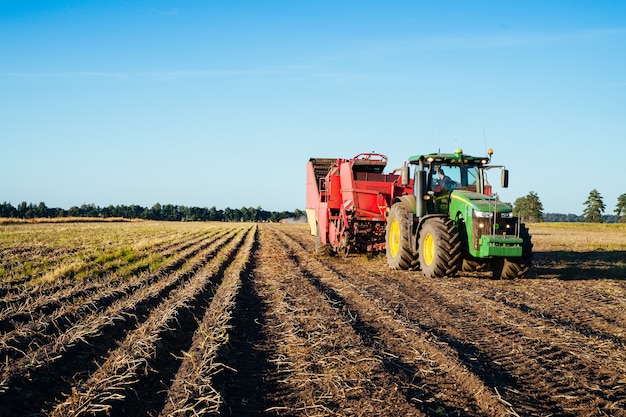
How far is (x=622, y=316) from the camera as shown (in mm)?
7109

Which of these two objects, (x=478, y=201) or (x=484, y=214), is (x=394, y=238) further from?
(x=484, y=214)

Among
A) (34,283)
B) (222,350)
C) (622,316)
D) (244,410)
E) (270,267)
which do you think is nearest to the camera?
(244,410)

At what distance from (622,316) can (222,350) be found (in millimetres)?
5350

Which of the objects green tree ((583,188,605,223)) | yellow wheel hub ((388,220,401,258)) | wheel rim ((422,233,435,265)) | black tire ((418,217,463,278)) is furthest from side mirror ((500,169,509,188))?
green tree ((583,188,605,223))

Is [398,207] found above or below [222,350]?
above

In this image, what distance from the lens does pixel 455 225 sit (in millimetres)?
10430

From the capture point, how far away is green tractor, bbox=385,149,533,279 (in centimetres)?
996

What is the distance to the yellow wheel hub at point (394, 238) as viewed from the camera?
12.3 meters

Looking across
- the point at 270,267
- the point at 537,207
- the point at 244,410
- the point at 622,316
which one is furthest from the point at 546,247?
the point at 537,207

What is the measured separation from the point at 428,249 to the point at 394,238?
5.48ft

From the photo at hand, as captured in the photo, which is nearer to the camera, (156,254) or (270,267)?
(270,267)

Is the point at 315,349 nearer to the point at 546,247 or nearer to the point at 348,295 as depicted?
the point at 348,295

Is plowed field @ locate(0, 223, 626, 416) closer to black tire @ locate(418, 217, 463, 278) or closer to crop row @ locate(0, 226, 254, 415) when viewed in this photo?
crop row @ locate(0, 226, 254, 415)

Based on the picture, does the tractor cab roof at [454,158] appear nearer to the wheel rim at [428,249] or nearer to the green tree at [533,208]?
the wheel rim at [428,249]
